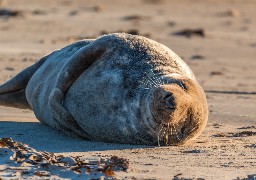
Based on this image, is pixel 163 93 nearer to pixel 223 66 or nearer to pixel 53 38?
pixel 223 66

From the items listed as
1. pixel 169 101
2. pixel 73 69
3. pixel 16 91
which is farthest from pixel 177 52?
pixel 169 101

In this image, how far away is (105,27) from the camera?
52.2 feet

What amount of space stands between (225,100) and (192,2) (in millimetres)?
14631

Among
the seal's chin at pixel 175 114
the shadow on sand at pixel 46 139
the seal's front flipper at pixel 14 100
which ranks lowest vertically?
the shadow on sand at pixel 46 139

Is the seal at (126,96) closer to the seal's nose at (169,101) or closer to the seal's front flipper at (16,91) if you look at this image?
the seal's nose at (169,101)

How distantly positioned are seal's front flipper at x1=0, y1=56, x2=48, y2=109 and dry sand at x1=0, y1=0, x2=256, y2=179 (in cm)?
10

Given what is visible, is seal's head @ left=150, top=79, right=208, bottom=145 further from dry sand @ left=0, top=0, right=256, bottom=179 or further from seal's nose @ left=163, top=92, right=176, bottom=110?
dry sand @ left=0, top=0, right=256, bottom=179

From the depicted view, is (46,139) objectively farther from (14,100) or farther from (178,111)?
(14,100)

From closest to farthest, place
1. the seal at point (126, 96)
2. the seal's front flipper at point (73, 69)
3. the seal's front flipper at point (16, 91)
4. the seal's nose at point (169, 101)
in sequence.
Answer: the seal's nose at point (169, 101), the seal at point (126, 96), the seal's front flipper at point (73, 69), the seal's front flipper at point (16, 91)

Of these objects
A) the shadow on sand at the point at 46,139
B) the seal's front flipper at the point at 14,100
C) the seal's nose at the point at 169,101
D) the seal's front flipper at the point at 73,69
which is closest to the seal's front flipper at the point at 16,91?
the seal's front flipper at the point at 14,100

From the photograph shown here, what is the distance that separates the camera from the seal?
6.23 m

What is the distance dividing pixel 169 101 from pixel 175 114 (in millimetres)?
148

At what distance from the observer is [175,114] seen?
6082 millimetres

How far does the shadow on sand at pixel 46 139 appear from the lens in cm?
632
